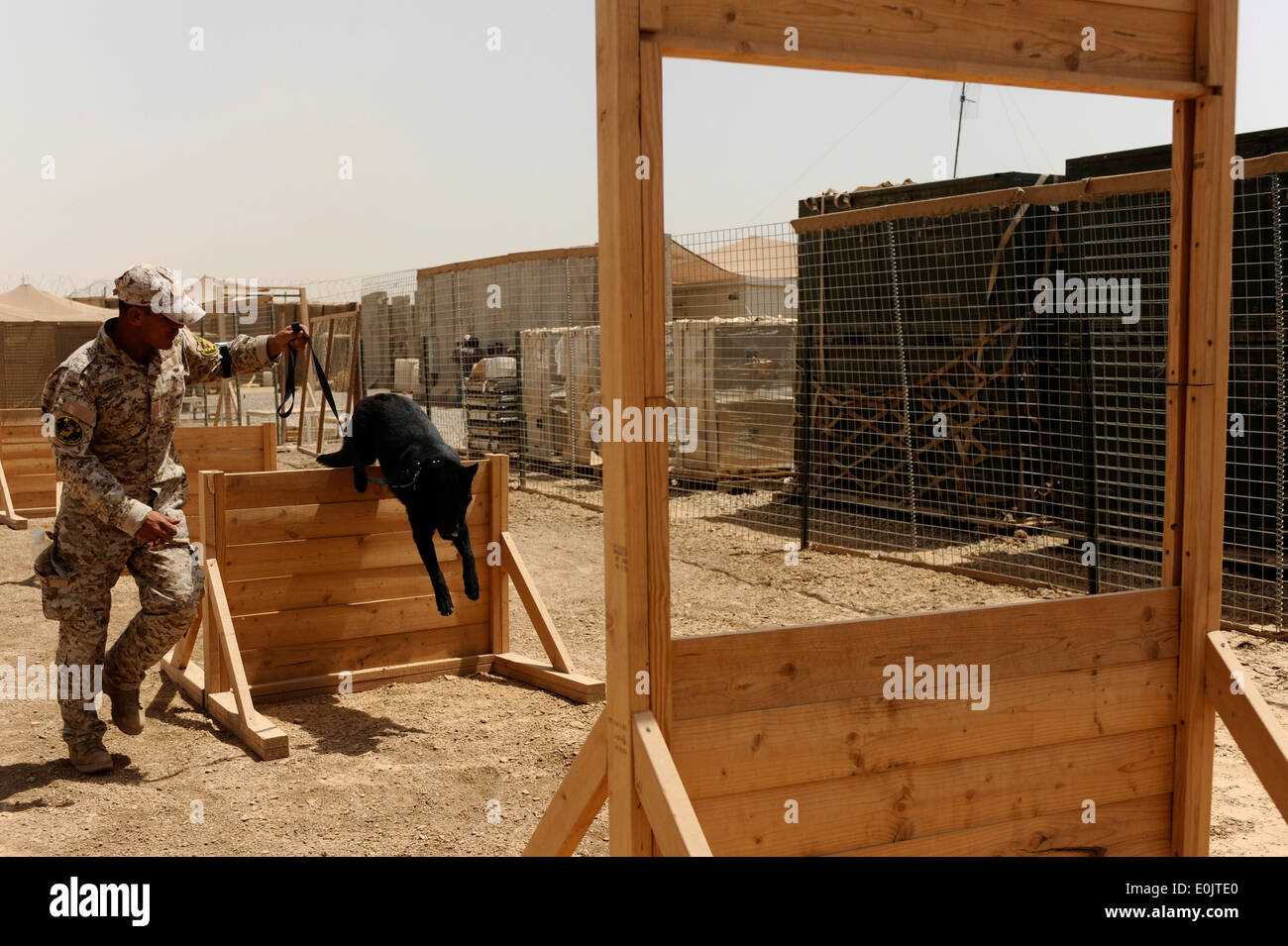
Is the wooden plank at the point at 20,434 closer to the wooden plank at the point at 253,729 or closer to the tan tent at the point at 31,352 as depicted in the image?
the tan tent at the point at 31,352

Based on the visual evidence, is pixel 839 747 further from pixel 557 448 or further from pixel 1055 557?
pixel 557 448

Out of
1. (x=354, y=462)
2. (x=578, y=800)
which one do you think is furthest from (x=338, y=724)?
(x=578, y=800)

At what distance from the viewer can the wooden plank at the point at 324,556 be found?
522 cm

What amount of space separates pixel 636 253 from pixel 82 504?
2.98 meters

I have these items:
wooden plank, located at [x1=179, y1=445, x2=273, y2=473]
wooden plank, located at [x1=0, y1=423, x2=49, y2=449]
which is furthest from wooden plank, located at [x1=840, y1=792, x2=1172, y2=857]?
wooden plank, located at [x1=0, y1=423, x2=49, y2=449]

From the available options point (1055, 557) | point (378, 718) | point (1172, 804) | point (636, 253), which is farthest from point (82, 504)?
point (1055, 557)

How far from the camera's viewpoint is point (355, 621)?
5508 millimetres

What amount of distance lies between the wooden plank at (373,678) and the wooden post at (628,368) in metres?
3.33

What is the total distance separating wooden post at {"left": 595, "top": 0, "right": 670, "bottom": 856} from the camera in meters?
2.22

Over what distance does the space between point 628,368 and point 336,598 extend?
11.9 feet

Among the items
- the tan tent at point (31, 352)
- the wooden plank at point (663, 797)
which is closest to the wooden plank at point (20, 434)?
the tan tent at point (31, 352)

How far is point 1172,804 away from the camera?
2.95 meters

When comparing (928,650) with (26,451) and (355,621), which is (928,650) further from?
(26,451)

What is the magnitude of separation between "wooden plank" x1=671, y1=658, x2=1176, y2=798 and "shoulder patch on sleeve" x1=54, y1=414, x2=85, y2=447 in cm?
288
